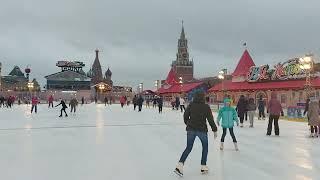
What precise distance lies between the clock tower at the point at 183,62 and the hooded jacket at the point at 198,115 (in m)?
108

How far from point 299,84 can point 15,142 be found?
99.6ft

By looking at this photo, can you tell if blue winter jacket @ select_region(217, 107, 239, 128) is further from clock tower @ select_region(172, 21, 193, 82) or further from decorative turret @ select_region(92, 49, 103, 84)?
decorative turret @ select_region(92, 49, 103, 84)

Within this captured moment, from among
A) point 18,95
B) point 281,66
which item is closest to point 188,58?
point 18,95

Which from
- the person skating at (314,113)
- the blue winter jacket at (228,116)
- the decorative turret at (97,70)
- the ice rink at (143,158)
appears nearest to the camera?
the ice rink at (143,158)

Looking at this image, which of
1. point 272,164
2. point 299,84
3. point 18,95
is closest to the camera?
point 272,164

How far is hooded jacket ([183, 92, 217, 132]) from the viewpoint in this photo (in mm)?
6465

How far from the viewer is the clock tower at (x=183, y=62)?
114213 millimetres

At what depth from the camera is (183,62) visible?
115m

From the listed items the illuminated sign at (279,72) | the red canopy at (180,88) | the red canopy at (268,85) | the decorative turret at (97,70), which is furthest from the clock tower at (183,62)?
the illuminated sign at (279,72)

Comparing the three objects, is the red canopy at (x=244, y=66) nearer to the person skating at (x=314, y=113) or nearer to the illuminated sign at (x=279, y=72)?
the illuminated sign at (x=279, y=72)

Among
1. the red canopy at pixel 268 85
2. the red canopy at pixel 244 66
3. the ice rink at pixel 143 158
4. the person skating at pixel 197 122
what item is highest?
the red canopy at pixel 244 66

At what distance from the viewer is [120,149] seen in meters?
9.33

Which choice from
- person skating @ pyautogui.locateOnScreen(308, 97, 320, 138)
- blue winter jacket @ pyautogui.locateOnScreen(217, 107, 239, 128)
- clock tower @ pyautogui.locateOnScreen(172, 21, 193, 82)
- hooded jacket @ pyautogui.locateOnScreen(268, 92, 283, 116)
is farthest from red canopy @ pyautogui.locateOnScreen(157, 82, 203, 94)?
blue winter jacket @ pyautogui.locateOnScreen(217, 107, 239, 128)

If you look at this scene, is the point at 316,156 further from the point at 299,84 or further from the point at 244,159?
the point at 299,84
